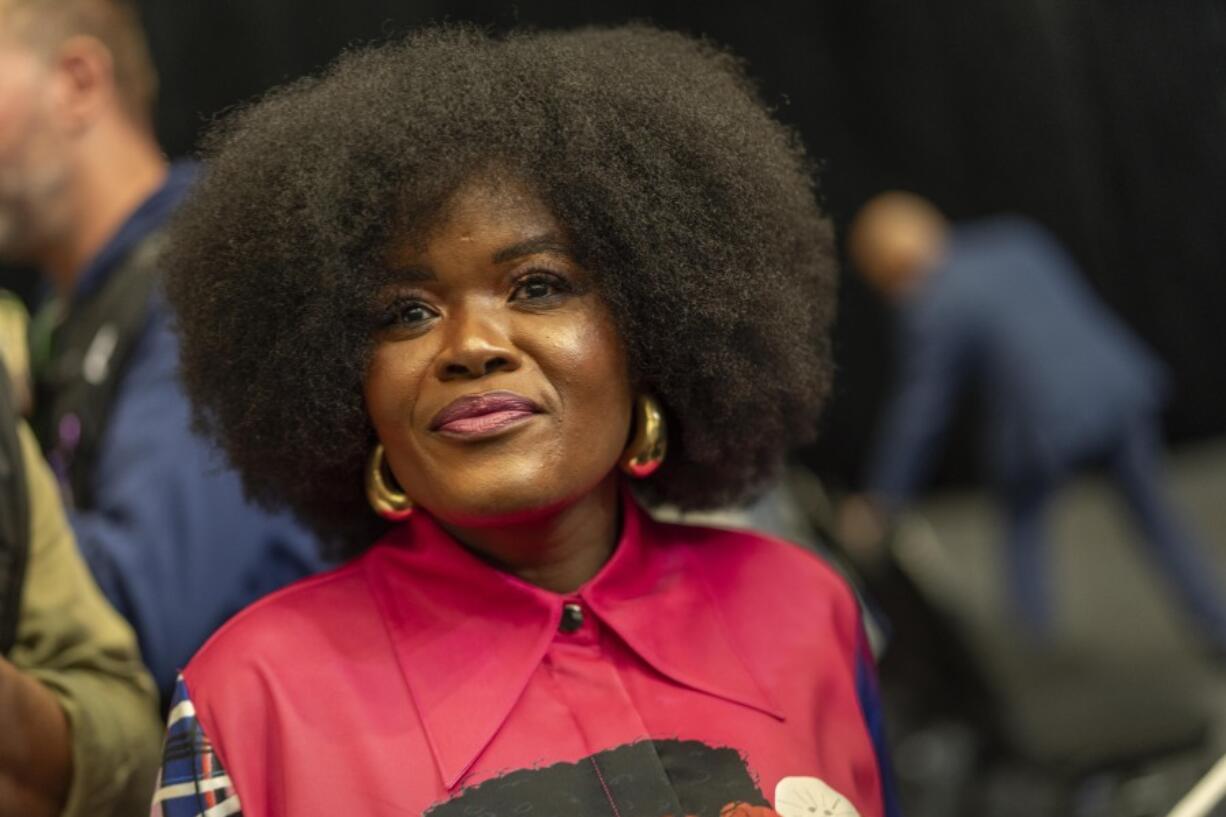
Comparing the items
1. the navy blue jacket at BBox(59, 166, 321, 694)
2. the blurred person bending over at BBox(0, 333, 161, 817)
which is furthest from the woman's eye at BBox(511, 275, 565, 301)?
the navy blue jacket at BBox(59, 166, 321, 694)

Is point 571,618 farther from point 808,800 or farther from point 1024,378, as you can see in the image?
point 1024,378

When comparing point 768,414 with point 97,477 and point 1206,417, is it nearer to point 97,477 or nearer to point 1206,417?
point 97,477

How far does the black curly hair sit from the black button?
21 cm

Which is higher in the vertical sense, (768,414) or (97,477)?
(768,414)

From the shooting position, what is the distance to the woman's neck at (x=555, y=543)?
1.40m

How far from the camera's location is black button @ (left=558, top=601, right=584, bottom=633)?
54.2 inches

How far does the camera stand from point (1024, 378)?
13.9 feet

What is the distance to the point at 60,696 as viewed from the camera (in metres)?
1.47

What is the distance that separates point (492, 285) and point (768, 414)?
33cm

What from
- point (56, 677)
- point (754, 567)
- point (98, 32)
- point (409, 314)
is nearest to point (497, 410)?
point (409, 314)

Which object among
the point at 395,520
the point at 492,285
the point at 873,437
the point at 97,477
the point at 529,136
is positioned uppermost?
the point at 529,136

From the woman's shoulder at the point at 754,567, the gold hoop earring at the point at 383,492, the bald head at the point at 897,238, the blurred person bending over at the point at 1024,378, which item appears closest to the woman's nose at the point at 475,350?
the gold hoop earring at the point at 383,492

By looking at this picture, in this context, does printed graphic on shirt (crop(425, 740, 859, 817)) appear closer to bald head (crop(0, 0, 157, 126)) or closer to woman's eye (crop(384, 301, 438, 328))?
woman's eye (crop(384, 301, 438, 328))

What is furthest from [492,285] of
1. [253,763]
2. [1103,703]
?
[1103,703]
